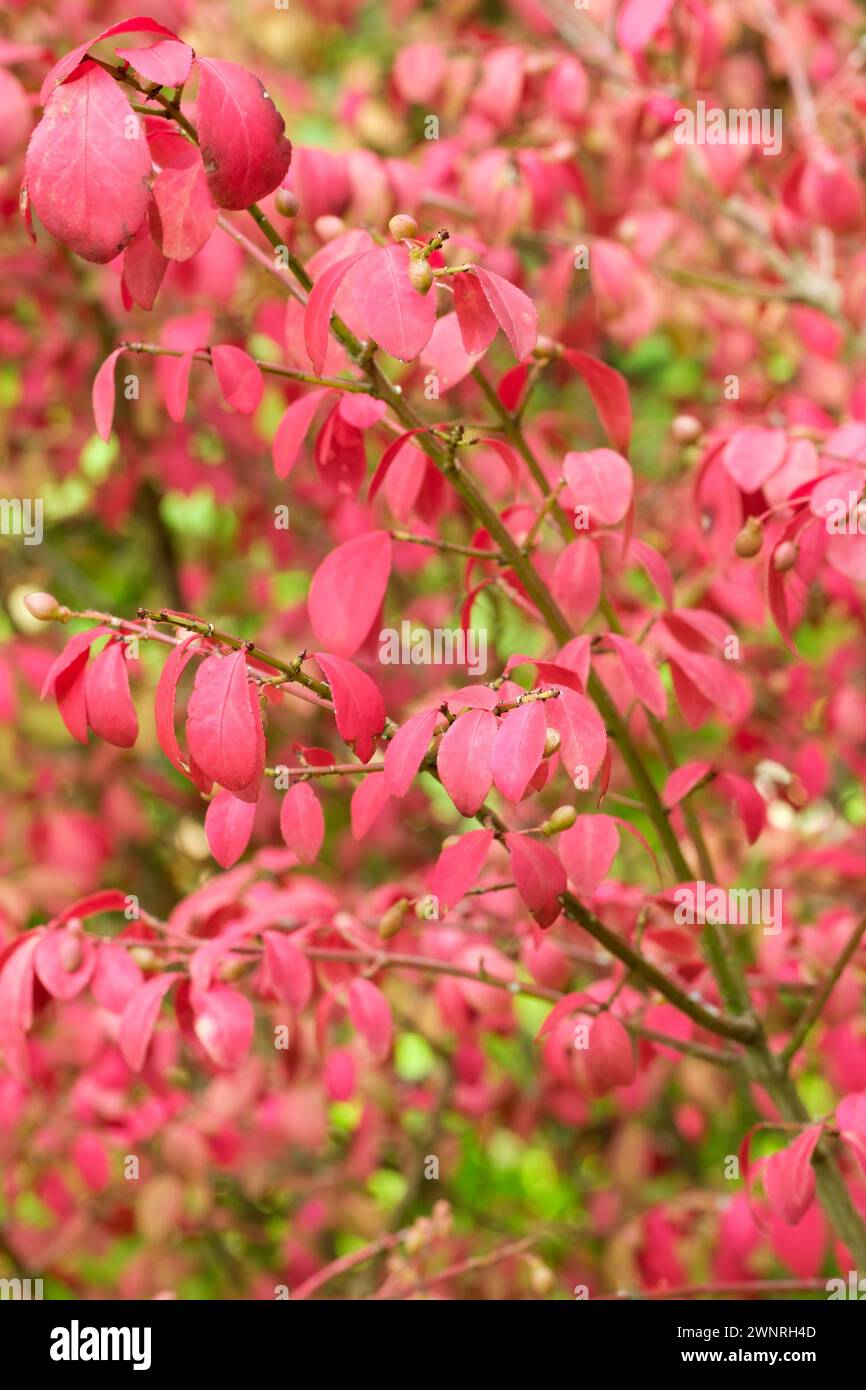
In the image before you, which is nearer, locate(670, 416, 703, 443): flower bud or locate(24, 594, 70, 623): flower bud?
locate(24, 594, 70, 623): flower bud

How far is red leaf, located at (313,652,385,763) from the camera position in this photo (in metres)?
0.90

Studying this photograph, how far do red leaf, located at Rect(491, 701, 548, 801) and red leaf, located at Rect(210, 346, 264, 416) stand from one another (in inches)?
12.9

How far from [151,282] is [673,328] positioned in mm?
1742

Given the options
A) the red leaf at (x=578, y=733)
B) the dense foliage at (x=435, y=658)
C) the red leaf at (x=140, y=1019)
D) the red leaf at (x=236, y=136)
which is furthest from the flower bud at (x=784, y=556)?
the red leaf at (x=140, y=1019)

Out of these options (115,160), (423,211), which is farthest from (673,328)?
(115,160)

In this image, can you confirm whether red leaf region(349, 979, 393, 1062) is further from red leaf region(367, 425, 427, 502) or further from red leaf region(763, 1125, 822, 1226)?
red leaf region(367, 425, 427, 502)

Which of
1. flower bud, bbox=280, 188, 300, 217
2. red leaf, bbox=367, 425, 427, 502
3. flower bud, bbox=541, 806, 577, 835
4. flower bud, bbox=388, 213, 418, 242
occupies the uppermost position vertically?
flower bud, bbox=280, 188, 300, 217

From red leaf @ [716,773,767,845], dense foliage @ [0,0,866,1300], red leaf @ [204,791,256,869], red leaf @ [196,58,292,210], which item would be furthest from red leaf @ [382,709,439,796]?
red leaf @ [716,773,767,845]

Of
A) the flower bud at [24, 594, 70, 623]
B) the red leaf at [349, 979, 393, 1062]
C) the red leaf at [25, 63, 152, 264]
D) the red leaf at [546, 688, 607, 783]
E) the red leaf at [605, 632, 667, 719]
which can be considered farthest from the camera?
the red leaf at [349, 979, 393, 1062]

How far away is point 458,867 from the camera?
950 millimetres

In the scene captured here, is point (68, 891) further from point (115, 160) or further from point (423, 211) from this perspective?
point (115, 160)

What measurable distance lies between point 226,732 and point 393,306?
27 cm

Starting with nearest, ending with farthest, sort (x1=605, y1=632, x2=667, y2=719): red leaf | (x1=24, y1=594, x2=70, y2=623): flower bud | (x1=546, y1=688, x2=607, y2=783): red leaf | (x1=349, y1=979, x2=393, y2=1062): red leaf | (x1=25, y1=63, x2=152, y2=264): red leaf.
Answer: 1. (x1=25, y1=63, x2=152, y2=264): red leaf
2. (x1=546, y1=688, x2=607, y2=783): red leaf
3. (x1=24, y1=594, x2=70, y2=623): flower bud
4. (x1=605, y1=632, x2=667, y2=719): red leaf
5. (x1=349, y1=979, x2=393, y2=1062): red leaf

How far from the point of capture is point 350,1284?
211 cm
